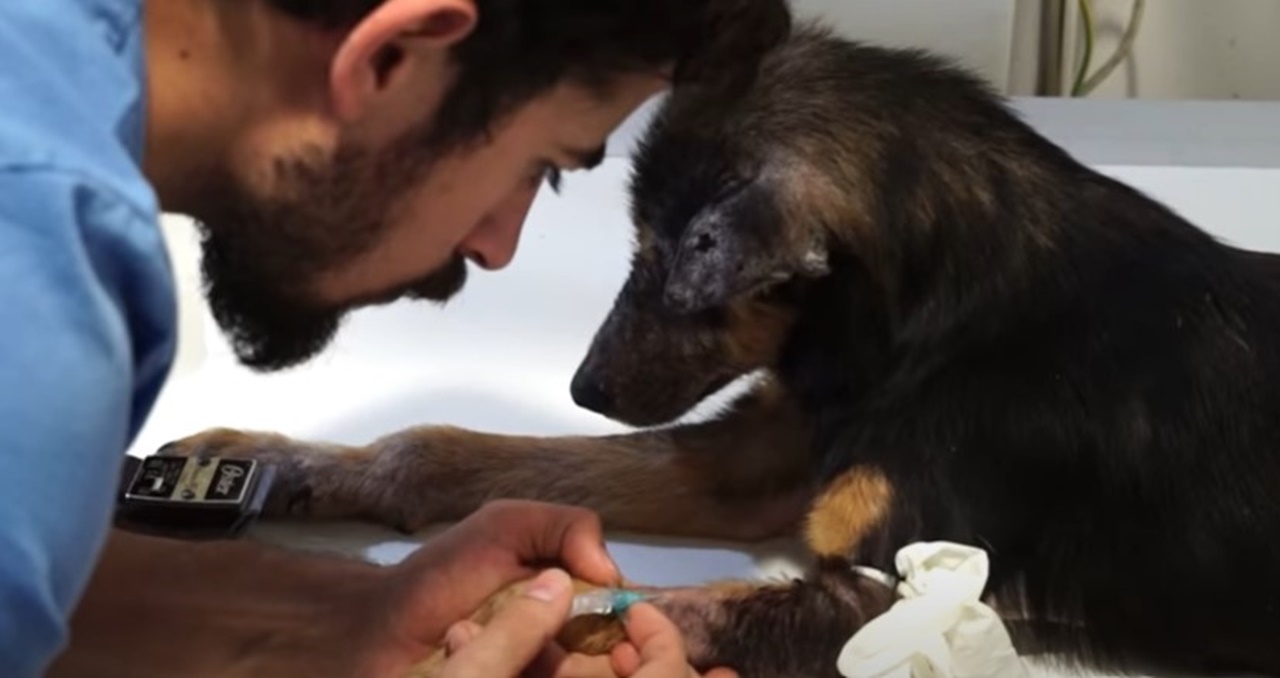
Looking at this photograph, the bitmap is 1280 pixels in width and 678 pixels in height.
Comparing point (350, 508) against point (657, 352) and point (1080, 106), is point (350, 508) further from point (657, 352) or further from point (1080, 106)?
point (1080, 106)

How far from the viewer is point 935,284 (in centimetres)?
133

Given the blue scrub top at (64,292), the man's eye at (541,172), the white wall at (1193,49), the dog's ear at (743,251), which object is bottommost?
the white wall at (1193,49)

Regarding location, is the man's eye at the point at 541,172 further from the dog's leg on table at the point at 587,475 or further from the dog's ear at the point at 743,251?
the dog's leg on table at the point at 587,475

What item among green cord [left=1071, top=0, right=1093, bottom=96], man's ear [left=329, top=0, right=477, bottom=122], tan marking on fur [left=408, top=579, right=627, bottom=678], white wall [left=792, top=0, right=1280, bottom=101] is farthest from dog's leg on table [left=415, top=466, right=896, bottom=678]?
green cord [left=1071, top=0, right=1093, bottom=96]

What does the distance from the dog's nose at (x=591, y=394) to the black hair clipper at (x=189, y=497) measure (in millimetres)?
266

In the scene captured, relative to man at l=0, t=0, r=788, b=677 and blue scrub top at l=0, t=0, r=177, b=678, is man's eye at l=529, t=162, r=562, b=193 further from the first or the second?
blue scrub top at l=0, t=0, r=177, b=678

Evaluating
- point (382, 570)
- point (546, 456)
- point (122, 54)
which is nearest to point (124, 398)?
point (122, 54)

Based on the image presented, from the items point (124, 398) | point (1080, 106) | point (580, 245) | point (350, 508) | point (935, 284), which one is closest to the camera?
point (124, 398)

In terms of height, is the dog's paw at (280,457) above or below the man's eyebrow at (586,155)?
below

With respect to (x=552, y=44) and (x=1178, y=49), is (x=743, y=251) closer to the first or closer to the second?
(x=552, y=44)

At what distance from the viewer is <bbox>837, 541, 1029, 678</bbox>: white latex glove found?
1.25 meters

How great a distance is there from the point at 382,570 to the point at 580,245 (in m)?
0.62

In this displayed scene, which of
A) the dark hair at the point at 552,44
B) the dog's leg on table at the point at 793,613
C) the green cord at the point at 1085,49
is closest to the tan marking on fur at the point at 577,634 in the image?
the dog's leg on table at the point at 793,613

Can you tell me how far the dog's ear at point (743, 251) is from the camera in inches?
50.3
